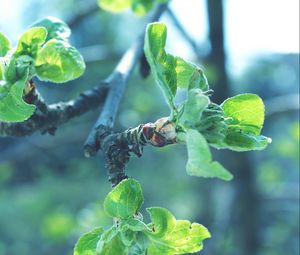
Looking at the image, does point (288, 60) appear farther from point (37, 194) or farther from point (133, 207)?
point (37, 194)

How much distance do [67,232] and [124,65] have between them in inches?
104

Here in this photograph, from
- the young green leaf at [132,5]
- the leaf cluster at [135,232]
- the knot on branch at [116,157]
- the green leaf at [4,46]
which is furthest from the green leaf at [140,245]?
the young green leaf at [132,5]

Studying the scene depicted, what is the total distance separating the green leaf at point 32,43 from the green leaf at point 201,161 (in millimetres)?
396

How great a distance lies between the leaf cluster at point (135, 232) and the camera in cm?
99

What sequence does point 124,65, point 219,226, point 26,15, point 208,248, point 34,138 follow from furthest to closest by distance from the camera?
point 26,15
point 34,138
point 219,226
point 208,248
point 124,65

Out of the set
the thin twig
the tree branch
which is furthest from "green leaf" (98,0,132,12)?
the tree branch

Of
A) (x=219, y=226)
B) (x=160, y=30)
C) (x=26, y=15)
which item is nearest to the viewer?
(x=160, y=30)

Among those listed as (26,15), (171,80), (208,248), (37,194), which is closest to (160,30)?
(171,80)

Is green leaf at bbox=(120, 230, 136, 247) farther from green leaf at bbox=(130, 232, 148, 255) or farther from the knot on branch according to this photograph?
the knot on branch

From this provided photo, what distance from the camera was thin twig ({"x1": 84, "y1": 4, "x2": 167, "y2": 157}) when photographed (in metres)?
1.19

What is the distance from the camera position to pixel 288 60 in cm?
400

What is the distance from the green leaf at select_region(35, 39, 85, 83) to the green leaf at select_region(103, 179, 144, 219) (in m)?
0.25

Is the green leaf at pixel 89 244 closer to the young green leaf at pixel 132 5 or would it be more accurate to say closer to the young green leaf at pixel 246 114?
the young green leaf at pixel 246 114

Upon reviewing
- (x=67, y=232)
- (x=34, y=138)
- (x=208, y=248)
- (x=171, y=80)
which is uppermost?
(x=171, y=80)
